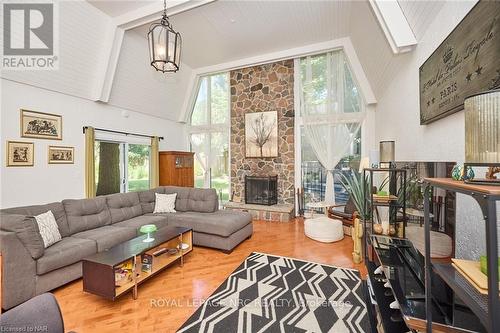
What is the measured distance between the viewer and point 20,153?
11.0 ft

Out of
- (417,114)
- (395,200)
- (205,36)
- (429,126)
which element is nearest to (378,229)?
(395,200)

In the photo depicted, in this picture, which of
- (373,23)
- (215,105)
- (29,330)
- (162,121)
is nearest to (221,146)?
(215,105)

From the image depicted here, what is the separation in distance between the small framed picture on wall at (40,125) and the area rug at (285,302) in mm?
3821

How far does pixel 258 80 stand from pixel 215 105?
1.49m

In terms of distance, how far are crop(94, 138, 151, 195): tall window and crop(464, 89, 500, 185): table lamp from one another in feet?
18.0

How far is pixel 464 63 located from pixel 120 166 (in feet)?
19.0

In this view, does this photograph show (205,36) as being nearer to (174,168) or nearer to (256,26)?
(256,26)

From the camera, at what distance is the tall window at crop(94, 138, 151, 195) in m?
4.64

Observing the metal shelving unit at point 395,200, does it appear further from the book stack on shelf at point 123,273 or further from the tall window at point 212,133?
the tall window at point 212,133

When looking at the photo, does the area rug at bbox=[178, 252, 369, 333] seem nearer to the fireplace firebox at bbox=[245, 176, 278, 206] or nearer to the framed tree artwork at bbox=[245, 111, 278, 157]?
the fireplace firebox at bbox=[245, 176, 278, 206]

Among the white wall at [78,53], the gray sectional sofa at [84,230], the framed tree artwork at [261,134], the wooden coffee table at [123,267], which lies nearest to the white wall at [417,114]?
the framed tree artwork at [261,134]

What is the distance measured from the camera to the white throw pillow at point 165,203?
419 centimetres

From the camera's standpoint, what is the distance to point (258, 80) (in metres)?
5.86

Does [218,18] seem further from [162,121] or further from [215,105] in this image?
[162,121]
